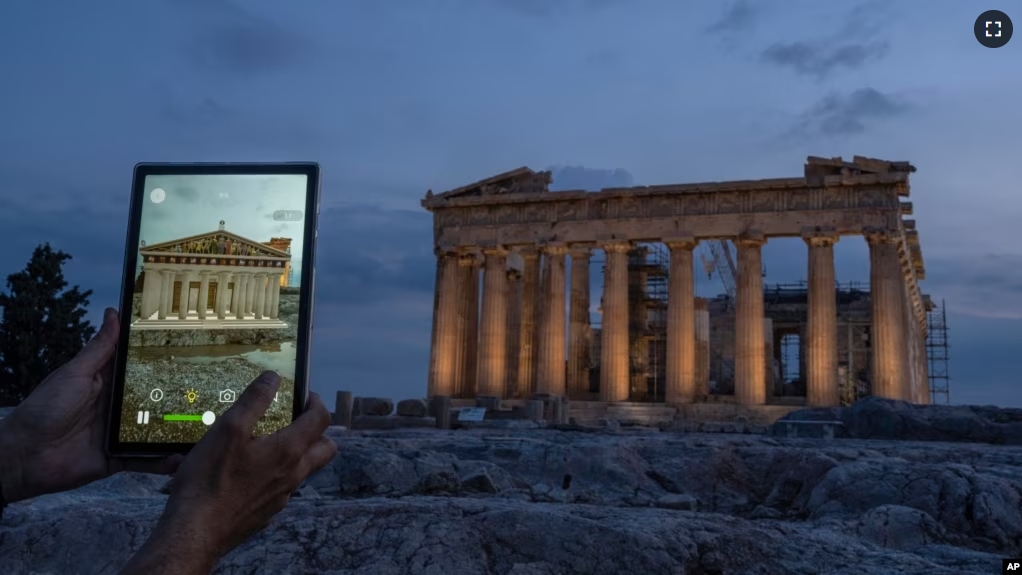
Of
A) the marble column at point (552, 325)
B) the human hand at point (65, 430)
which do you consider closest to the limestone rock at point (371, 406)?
the marble column at point (552, 325)

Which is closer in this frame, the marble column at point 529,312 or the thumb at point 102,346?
the thumb at point 102,346

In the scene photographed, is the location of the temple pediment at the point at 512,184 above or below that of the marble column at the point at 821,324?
above

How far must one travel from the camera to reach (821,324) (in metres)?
33.2

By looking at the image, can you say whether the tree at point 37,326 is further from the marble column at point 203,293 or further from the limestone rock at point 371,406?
the marble column at point 203,293

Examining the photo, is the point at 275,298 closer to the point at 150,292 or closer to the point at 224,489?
the point at 150,292

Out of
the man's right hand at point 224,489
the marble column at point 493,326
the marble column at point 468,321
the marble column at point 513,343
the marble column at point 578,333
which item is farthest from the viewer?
the marble column at point 468,321

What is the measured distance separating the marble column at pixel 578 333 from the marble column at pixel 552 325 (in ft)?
6.05

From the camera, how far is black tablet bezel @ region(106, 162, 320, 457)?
2.60 m

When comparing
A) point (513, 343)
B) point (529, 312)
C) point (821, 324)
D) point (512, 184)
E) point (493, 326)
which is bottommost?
point (513, 343)

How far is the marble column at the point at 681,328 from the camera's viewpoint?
3459 centimetres

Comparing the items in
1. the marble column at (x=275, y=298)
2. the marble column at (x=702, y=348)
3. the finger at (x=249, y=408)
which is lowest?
the finger at (x=249, y=408)

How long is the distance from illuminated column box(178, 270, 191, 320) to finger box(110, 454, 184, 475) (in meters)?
0.45

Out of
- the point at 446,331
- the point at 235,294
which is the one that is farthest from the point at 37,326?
the point at 235,294

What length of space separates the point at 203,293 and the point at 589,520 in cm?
204
